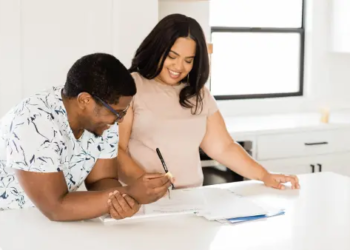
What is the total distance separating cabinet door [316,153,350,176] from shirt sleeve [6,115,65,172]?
2301 millimetres

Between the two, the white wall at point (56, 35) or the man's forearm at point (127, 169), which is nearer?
the man's forearm at point (127, 169)

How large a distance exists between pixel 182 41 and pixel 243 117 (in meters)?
1.72

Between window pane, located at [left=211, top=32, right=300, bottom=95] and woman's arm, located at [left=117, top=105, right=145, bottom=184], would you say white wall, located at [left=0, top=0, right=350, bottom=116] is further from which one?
window pane, located at [left=211, top=32, right=300, bottom=95]

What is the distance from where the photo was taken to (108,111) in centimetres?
158

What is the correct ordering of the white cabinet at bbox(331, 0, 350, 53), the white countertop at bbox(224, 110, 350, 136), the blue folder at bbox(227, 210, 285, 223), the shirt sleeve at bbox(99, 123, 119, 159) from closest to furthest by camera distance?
the blue folder at bbox(227, 210, 285, 223), the shirt sleeve at bbox(99, 123, 119, 159), the white countertop at bbox(224, 110, 350, 136), the white cabinet at bbox(331, 0, 350, 53)

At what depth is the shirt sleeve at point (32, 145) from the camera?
155 cm

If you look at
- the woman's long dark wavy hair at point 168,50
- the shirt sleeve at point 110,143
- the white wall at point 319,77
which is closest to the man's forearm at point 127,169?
the shirt sleeve at point 110,143

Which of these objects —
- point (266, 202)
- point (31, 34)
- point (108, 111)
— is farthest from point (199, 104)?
point (31, 34)

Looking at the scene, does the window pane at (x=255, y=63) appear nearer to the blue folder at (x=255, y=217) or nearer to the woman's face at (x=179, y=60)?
the woman's face at (x=179, y=60)

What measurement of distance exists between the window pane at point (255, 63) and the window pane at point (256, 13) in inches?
3.1

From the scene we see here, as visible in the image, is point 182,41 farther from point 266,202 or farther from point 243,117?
point 243,117

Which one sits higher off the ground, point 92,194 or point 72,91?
point 72,91

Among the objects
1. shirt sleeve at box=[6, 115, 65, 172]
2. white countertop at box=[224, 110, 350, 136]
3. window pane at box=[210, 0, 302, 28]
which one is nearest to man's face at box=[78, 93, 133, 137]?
shirt sleeve at box=[6, 115, 65, 172]

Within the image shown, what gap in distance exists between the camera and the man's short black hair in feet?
5.06
